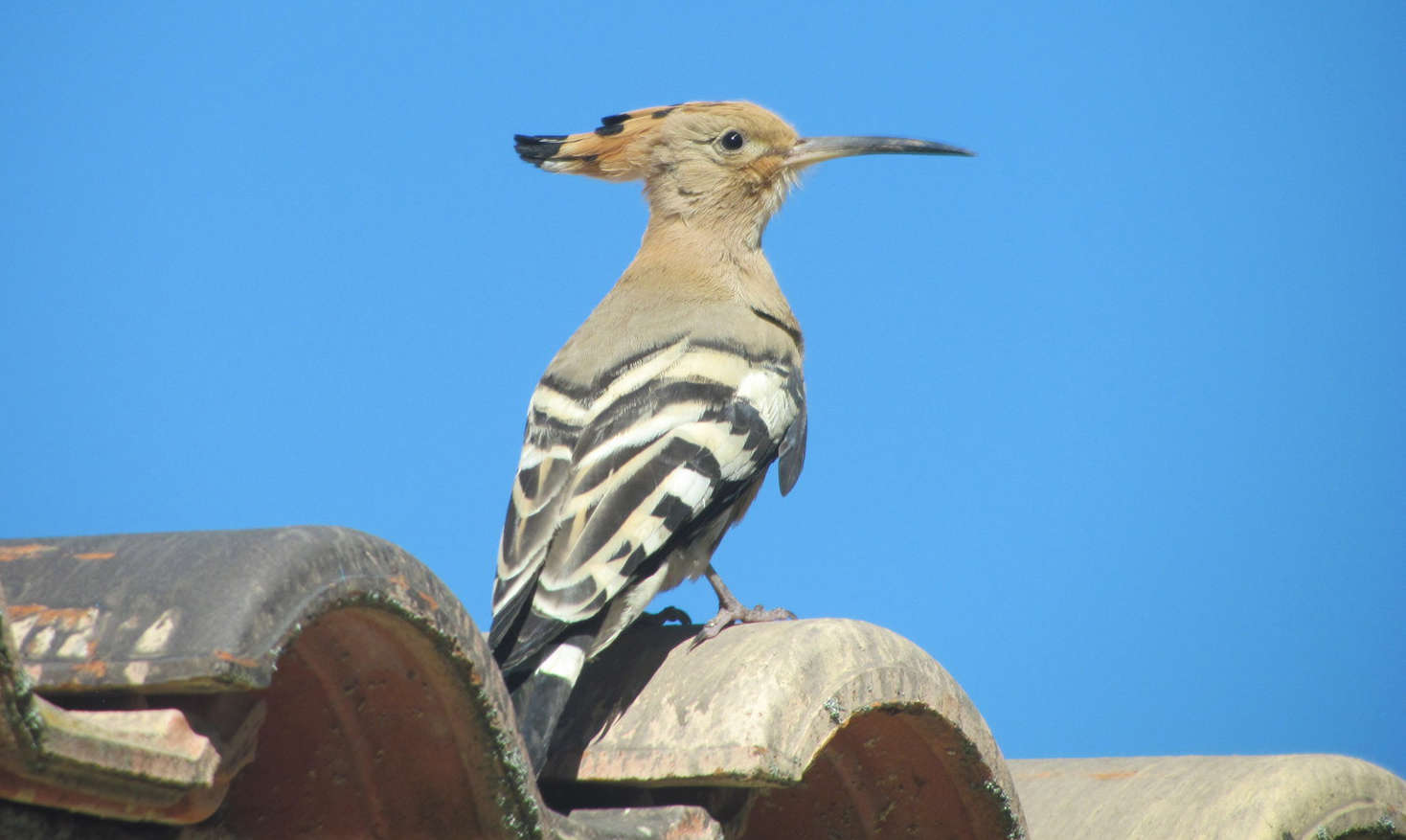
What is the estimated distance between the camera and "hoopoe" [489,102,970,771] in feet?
7.06

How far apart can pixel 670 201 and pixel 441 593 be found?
8.06 ft

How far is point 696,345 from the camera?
9.32 ft

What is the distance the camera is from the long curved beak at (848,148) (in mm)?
3791

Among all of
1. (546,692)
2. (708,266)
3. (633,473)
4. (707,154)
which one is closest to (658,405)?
(633,473)

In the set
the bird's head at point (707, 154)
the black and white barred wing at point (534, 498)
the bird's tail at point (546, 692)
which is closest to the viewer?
the bird's tail at point (546, 692)

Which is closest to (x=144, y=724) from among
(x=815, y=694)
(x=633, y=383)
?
(x=815, y=694)

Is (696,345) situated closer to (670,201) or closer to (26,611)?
(670,201)

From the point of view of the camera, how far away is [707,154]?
3.74 m

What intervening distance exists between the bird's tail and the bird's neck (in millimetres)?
1266

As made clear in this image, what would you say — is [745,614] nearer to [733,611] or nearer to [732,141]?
[733,611]

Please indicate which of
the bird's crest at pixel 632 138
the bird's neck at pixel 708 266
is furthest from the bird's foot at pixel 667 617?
the bird's crest at pixel 632 138

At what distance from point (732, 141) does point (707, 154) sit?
0.08 meters

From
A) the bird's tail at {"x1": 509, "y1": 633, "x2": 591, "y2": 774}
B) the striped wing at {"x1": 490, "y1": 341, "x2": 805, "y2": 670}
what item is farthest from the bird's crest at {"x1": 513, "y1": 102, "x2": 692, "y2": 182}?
the bird's tail at {"x1": 509, "y1": 633, "x2": 591, "y2": 774}

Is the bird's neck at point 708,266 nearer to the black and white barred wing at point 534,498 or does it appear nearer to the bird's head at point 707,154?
the bird's head at point 707,154
